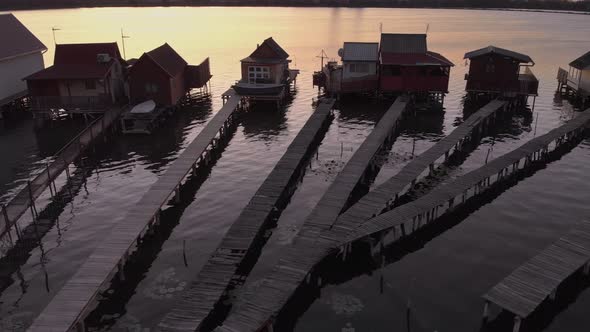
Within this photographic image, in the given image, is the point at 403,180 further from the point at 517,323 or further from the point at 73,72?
the point at 73,72

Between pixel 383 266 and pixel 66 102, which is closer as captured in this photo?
pixel 383 266

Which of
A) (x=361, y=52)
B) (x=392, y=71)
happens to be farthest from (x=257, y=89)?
(x=392, y=71)

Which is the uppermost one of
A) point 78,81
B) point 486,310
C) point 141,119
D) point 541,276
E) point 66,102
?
point 78,81

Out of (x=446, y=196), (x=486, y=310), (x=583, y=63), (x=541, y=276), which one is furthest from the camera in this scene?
(x=583, y=63)

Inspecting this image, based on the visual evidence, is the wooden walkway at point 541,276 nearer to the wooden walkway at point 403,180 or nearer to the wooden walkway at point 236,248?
the wooden walkway at point 403,180

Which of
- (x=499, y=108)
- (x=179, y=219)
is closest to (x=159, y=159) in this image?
(x=179, y=219)

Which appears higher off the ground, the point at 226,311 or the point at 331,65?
the point at 331,65

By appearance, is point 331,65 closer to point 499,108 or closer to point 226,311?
point 499,108
